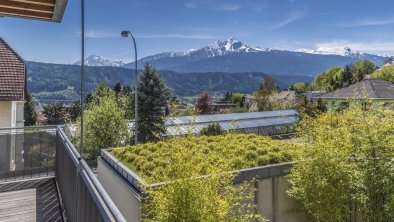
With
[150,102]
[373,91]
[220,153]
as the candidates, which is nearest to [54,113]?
[150,102]

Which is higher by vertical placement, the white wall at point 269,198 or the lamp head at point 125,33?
the lamp head at point 125,33

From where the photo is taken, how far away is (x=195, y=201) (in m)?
5.05

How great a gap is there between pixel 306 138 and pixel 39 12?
24.9 feet

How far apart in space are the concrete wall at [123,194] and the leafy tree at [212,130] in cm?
1153

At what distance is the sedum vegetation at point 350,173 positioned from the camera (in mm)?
7980

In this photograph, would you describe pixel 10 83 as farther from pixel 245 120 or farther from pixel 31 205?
pixel 245 120

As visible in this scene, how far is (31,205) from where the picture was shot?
219 inches

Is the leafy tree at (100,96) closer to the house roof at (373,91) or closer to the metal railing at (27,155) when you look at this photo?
the metal railing at (27,155)

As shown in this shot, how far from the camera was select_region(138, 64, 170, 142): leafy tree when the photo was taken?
77.8ft

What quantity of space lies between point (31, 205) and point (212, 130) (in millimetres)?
16680

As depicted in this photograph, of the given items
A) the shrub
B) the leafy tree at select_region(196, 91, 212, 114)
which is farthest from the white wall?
the leafy tree at select_region(196, 91, 212, 114)

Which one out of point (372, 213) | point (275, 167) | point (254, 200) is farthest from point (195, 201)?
point (372, 213)

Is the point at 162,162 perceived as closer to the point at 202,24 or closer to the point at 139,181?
the point at 139,181

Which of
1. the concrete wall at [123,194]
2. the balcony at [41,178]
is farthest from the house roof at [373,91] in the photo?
the balcony at [41,178]
